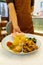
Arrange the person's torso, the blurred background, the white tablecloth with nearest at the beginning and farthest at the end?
the white tablecloth, the person's torso, the blurred background

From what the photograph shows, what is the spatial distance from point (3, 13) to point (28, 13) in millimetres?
2178

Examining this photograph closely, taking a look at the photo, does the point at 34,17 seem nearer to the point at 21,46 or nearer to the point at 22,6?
Result: the point at 22,6

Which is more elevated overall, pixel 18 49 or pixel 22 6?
pixel 22 6

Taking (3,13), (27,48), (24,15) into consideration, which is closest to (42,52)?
(27,48)

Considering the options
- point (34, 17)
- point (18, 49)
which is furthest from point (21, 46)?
point (34, 17)

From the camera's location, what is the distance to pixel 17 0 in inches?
35.4

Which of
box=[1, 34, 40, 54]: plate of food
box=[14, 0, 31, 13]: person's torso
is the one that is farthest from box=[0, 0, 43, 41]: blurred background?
box=[1, 34, 40, 54]: plate of food

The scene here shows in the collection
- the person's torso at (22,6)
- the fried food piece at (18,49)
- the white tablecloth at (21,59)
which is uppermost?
the person's torso at (22,6)

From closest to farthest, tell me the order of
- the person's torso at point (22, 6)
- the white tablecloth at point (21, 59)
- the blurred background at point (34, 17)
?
the white tablecloth at point (21, 59) → the person's torso at point (22, 6) → the blurred background at point (34, 17)

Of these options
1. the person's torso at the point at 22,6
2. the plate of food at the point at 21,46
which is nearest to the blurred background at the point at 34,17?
the person's torso at the point at 22,6

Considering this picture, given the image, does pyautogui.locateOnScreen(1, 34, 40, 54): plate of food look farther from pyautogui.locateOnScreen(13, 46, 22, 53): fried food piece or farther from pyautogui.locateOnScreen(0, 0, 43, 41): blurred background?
pyautogui.locateOnScreen(0, 0, 43, 41): blurred background

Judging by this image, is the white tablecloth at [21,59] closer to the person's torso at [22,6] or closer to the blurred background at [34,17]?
the person's torso at [22,6]

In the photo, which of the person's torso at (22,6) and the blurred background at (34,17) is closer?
the person's torso at (22,6)

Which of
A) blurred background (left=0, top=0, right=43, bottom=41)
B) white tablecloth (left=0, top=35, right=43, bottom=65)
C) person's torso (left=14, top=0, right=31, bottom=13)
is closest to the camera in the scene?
white tablecloth (left=0, top=35, right=43, bottom=65)
